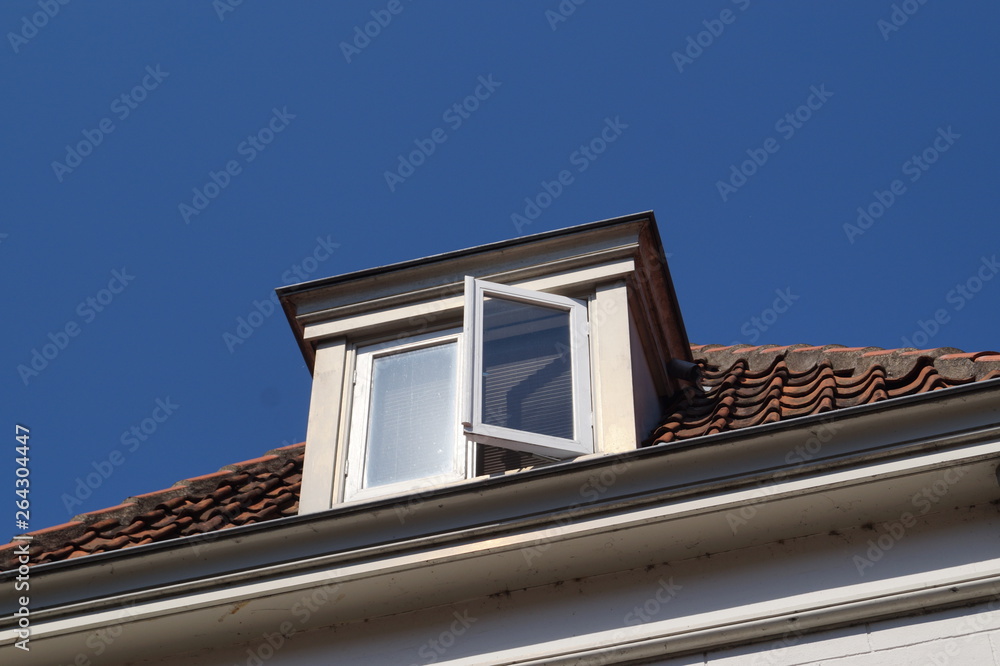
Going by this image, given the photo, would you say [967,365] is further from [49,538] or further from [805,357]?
[49,538]

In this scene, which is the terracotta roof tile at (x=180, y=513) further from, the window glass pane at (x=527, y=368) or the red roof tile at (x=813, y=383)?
the red roof tile at (x=813, y=383)

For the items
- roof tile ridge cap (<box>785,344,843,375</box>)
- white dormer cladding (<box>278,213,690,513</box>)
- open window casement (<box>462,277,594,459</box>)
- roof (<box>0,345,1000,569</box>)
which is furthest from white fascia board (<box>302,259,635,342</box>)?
roof tile ridge cap (<box>785,344,843,375</box>)

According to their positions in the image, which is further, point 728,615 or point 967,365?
point 967,365

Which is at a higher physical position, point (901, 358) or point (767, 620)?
point (901, 358)

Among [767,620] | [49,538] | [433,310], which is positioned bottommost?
[767,620]

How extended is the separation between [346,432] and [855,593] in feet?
9.73

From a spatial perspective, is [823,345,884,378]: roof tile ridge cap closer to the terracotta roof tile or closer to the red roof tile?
the red roof tile

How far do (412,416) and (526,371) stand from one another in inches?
27.6

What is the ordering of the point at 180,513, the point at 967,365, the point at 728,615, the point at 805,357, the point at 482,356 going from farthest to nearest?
the point at 805,357 < the point at 180,513 < the point at 482,356 < the point at 967,365 < the point at 728,615

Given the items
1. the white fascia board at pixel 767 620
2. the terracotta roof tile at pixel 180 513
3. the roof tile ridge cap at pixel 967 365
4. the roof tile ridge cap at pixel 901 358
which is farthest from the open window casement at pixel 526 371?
the roof tile ridge cap at pixel 967 365

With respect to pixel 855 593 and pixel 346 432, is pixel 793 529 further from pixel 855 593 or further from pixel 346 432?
pixel 346 432

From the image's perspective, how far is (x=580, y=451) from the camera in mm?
6344

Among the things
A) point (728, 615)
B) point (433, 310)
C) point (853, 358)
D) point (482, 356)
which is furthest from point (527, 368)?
point (853, 358)

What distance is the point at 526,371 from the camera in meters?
6.80
